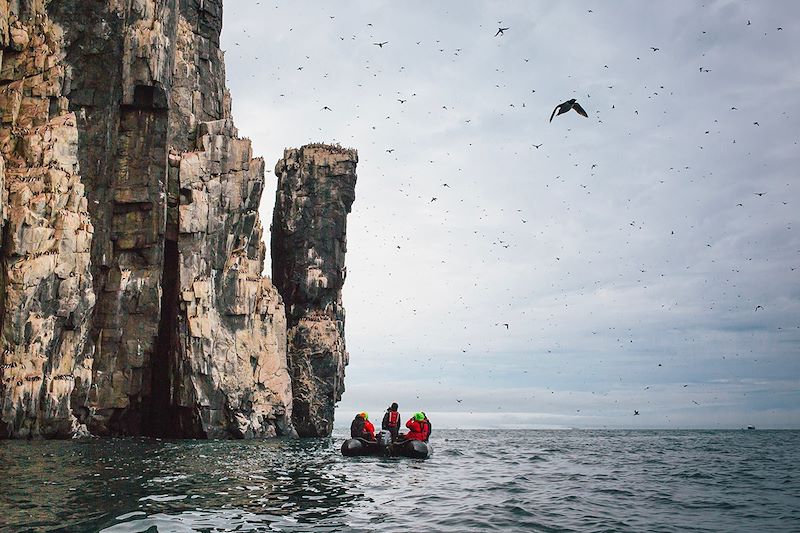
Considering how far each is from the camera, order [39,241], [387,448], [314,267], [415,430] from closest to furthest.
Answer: [387,448] → [415,430] → [39,241] → [314,267]

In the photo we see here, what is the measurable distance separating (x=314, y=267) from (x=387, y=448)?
44550 mm

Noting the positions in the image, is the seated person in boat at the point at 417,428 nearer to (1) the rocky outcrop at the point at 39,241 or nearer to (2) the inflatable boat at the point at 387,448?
(2) the inflatable boat at the point at 387,448

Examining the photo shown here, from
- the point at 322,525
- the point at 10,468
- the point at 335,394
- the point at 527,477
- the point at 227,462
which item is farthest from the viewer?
the point at 335,394

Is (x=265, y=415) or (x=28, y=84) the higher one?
(x=28, y=84)

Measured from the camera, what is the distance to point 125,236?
50.9 metres

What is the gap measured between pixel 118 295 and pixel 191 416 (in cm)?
1031

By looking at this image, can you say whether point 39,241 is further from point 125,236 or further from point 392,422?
point 392,422

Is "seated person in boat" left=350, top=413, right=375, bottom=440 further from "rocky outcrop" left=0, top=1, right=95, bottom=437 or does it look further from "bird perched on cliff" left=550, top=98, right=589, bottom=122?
"bird perched on cliff" left=550, top=98, right=589, bottom=122

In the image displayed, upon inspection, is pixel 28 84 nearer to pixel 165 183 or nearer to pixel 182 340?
pixel 165 183

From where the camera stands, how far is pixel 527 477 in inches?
1008

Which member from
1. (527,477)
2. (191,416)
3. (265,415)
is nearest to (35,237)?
(191,416)

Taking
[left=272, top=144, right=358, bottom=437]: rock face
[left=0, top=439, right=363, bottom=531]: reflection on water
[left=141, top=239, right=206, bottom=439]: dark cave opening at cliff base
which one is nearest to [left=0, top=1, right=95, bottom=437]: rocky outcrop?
[left=141, top=239, right=206, bottom=439]: dark cave opening at cliff base

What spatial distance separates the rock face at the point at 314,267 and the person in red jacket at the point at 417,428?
3651cm

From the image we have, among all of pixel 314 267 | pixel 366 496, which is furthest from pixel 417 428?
pixel 314 267
